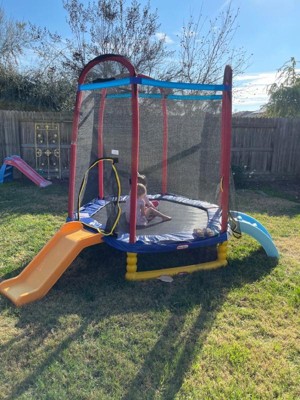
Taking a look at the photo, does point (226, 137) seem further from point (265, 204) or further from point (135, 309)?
point (265, 204)

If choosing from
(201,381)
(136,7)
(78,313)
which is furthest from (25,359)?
(136,7)

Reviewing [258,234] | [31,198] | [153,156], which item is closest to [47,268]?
[153,156]

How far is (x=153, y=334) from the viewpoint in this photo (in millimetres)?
2799

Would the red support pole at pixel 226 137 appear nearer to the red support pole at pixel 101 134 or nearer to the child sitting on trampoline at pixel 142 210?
the child sitting on trampoline at pixel 142 210

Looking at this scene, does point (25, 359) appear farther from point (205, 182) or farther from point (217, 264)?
point (205, 182)

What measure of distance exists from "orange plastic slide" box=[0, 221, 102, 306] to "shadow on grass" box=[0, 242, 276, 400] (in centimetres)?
12

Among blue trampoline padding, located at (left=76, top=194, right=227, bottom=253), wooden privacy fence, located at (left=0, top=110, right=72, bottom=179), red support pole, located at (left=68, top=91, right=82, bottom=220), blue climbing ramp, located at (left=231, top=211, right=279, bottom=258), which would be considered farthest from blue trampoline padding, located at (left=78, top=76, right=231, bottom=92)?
wooden privacy fence, located at (left=0, top=110, right=72, bottom=179)

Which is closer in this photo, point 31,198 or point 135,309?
point 135,309

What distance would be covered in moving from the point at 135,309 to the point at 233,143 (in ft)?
24.4

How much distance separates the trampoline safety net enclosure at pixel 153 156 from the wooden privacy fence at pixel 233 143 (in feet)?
14.1

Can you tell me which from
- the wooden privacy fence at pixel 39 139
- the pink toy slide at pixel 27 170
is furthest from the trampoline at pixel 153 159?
the wooden privacy fence at pixel 39 139

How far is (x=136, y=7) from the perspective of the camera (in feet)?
35.7

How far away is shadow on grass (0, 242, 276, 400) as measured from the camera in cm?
237

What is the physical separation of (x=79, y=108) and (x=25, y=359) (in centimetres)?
300
